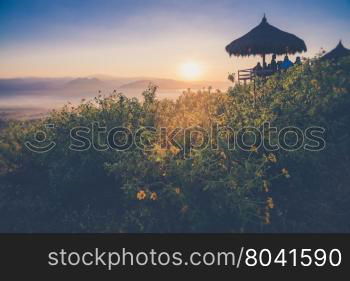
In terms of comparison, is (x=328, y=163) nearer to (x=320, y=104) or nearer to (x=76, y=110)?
(x=320, y=104)

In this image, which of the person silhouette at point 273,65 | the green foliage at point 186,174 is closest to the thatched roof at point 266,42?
the person silhouette at point 273,65

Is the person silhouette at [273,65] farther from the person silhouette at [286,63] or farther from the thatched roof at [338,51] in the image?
the thatched roof at [338,51]

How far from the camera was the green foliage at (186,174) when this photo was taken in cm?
1216

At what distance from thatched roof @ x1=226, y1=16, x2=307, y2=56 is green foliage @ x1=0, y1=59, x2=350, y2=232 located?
7.98 metres

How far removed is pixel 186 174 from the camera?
1196cm

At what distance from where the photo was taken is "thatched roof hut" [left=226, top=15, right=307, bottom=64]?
25094 millimetres

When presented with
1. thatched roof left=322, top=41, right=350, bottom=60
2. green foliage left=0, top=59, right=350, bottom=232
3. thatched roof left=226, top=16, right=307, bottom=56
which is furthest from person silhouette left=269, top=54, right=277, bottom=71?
thatched roof left=322, top=41, right=350, bottom=60

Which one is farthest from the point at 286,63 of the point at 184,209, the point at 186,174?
the point at 184,209

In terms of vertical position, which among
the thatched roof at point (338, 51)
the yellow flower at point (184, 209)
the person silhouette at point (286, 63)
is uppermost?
the thatched roof at point (338, 51)

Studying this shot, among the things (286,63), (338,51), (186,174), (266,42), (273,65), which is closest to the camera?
(186,174)

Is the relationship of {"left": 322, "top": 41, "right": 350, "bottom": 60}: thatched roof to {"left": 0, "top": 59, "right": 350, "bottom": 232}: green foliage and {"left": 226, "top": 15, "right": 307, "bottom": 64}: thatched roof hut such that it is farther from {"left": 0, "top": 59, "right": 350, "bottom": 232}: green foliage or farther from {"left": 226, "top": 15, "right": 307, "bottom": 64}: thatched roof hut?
{"left": 0, "top": 59, "right": 350, "bottom": 232}: green foliage

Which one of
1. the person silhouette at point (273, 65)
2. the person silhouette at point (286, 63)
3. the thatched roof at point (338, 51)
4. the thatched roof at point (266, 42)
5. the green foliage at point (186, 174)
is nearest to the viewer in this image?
the green foliage at point (186, 174)

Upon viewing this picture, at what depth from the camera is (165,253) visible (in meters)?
10.2

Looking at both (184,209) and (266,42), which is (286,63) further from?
(184,209)
